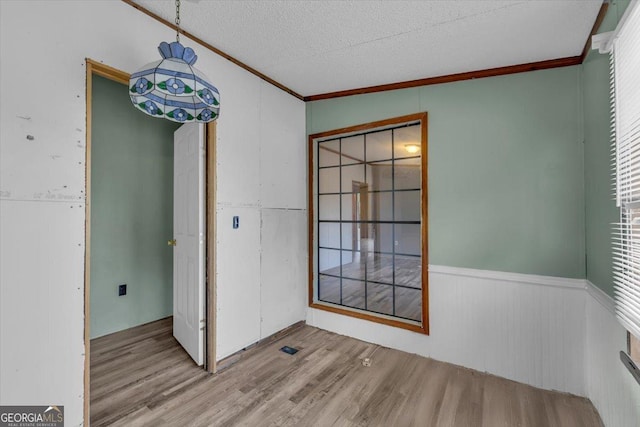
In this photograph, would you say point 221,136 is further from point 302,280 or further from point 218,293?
point 302,280

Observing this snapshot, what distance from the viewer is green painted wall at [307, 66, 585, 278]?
2279 mm

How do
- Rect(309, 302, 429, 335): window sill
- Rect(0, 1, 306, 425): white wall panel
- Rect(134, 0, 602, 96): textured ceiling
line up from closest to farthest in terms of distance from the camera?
1. Rect(0, 1, 306, 425): white wall panel
2. Rect(134, 0, 602, 96): textured ceiling
3. Rect(309, 302, 429, 335): window sill

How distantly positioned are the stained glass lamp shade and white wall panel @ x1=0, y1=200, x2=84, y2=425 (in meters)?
0.74

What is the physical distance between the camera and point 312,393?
2.18 m

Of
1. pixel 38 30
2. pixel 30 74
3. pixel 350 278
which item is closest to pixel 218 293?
pixel 350 278

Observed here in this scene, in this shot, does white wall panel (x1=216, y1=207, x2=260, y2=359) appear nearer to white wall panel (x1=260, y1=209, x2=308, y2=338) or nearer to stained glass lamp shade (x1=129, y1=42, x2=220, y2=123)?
white wall panel (x1=260, y1=209, x2=308, y2=338)

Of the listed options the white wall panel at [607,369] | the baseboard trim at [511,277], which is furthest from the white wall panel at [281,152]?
the white wall panel at [607,369]

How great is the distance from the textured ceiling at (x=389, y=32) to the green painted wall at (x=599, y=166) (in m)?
0.26

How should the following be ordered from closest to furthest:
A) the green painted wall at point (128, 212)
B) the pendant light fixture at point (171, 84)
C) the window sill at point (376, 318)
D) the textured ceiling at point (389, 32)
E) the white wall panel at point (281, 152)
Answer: the pendant light fixture at point (171, 84)
the textured ceiling at point (389, 32)
the window sill at point (376, 318)
the white wall panel at point (281, 152)
the green painted wall at point (128, 212)

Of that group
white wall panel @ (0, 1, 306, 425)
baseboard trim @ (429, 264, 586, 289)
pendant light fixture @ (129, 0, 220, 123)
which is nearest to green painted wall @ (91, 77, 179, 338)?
white wall panel @ (0, 1, 306, 425)

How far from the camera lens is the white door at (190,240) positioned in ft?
8.02

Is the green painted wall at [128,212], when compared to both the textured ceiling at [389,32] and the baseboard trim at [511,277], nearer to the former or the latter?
the textured ceiling at [389,32]

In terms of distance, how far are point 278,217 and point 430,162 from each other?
1619 mm

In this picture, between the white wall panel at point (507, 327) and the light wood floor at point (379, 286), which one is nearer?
the white wall panel at point (507, 327)
